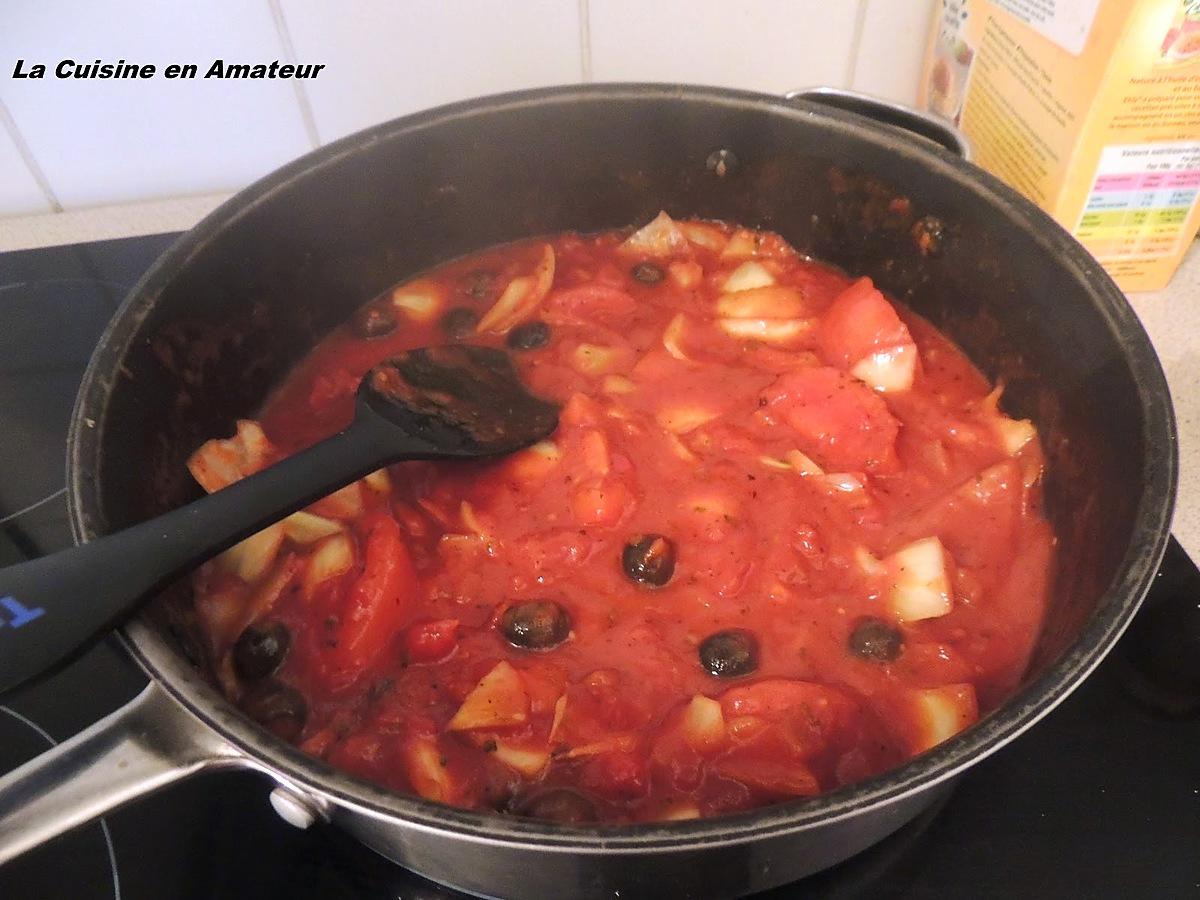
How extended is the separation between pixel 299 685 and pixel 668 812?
530 mm

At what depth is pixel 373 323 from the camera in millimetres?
1782

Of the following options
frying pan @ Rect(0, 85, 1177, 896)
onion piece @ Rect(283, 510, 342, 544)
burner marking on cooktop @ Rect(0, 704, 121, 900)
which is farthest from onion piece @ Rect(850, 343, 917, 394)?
burner marking on cooktop @ Rect(0, 704, 121, 900)

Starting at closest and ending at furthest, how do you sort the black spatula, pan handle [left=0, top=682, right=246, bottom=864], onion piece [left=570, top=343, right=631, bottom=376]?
pan handle [left=0, top=682, right=246, bottom=864], the black spatula, onion piece [left=570, top=343, right=631, bottom=376]

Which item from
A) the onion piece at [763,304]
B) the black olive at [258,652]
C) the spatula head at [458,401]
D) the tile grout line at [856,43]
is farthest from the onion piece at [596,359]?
the tile grout line at [856,43]

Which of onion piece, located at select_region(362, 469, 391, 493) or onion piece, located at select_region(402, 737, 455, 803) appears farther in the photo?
onion piece, located at select_region(362, 469, 391, 493)

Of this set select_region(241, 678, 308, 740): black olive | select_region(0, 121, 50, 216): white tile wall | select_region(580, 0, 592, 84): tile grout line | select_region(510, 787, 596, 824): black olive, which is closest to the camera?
select_region(510, 787, 596, 824): black olive

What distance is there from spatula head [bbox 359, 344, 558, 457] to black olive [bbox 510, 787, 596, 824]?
1.64 ft

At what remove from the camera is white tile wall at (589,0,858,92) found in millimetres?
1785

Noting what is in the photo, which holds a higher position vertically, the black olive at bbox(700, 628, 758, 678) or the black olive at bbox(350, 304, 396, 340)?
the black olive at bbox(350, 304, 396, 340)

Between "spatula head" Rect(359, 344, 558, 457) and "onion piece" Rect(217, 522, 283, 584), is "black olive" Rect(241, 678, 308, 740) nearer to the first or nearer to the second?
"onion piece" Rect(217, 522, 283, 584)

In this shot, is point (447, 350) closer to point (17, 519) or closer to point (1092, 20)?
point (17, 519)

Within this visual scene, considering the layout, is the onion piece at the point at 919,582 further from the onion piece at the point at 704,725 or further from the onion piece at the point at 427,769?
the onion piece at the point at 427,769

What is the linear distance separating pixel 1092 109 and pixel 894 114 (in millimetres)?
298

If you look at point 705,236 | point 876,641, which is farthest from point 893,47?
point 876,641
